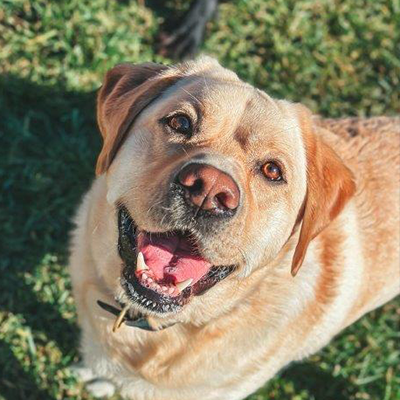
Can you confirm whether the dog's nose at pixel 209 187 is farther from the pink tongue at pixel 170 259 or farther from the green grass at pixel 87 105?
the green grass at pixel 87 105

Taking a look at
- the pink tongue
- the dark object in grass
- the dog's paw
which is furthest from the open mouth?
the dark object in grass

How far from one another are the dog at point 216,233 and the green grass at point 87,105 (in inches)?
35.7

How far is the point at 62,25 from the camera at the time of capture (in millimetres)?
5582

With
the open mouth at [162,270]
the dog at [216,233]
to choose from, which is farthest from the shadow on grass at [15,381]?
the open mouth at [162,270]

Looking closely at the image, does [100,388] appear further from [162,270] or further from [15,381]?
[162,270]

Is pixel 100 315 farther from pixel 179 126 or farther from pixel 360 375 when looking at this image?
pixel 360 375

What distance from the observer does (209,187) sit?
2.82m

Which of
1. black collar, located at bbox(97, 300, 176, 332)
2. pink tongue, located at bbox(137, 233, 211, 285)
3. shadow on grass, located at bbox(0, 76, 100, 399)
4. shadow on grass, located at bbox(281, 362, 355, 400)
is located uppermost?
pink tongue, located at bbox(137, 233, 211, 285)

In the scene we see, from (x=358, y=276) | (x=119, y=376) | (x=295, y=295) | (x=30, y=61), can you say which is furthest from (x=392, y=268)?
(x=30, y=61)

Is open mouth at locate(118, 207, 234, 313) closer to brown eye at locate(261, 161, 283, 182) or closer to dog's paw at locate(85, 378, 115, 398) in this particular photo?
brown eye at locate(261, 161, 283, 182)

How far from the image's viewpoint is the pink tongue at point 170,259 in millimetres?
3195

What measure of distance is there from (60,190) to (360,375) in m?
2.77

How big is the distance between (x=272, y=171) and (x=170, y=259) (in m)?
0.65

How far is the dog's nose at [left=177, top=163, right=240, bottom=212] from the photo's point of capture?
9.24 feet
